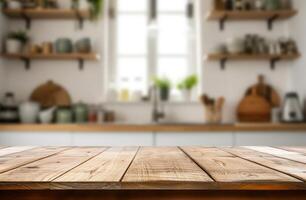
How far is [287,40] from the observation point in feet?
11.4

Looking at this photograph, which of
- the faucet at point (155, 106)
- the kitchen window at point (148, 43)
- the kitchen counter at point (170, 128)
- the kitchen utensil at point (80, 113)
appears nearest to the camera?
the kitchen counter at point (170, 128)

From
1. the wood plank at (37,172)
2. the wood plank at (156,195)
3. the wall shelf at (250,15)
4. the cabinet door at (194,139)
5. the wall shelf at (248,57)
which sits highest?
the wall shelf at (250,15)

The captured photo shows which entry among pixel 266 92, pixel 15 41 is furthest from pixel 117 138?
pixel 266 92

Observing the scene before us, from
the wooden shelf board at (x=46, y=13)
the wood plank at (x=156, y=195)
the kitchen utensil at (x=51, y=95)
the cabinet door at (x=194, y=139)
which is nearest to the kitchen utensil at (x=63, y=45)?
the wooden shelf board at (x=46, y=13)

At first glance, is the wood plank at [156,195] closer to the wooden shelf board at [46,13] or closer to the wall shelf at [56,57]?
the wall shelf at [56,57]

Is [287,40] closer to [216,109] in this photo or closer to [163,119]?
[216,109]

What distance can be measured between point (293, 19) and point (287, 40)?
0.70 feet

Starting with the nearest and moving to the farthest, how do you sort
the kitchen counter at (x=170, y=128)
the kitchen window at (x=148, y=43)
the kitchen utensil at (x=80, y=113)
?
1. the kitchen counter at (x=170, y=128)
2. the kitchen utensil at (x=80, y=113)
3. the kitchen window at (x=148, y=43)

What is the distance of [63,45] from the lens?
11.1 feet

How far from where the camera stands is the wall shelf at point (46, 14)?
11.0 feet

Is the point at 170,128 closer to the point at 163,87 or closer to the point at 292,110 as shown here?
the point at 163,87

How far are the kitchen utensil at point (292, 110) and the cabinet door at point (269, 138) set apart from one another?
29 cm

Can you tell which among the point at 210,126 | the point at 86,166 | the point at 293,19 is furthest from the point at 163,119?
the point at 86,166

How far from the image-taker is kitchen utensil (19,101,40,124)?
3.25 m
